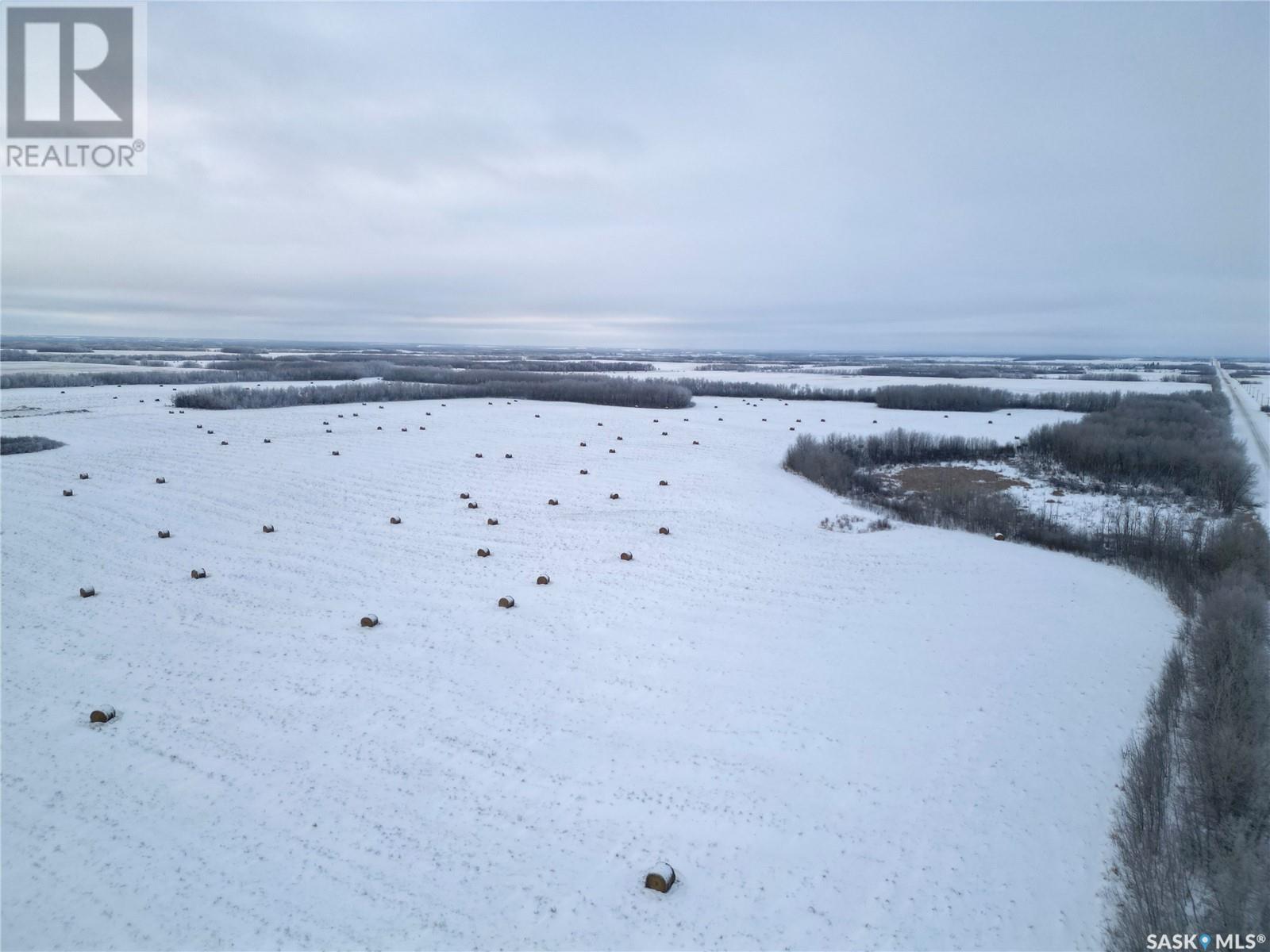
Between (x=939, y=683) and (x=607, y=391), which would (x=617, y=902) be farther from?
(x=607, y=391)

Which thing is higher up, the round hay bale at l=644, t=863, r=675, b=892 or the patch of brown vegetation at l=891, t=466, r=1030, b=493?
the patch of brown vegetation at l=891, t=466, r=1030, b=493

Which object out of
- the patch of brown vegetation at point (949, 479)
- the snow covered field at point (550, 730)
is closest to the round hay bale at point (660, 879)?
the snow covered field at point (550, 730)

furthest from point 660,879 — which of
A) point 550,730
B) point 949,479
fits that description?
point 949,479

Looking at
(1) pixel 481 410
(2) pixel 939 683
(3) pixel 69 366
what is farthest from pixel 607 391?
(3) pixel 69 366

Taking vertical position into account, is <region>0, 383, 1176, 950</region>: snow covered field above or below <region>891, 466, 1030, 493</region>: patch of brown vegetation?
below

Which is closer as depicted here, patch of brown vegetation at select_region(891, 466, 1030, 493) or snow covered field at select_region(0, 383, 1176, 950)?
snow covered field at select_region(0, 383, 1176, 950)

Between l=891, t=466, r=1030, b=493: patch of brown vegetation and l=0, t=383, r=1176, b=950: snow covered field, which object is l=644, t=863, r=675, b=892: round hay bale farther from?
l=891, t=466, r=1030, b=493: patch of brown vegetation

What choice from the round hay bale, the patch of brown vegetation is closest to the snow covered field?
the round hay bale
